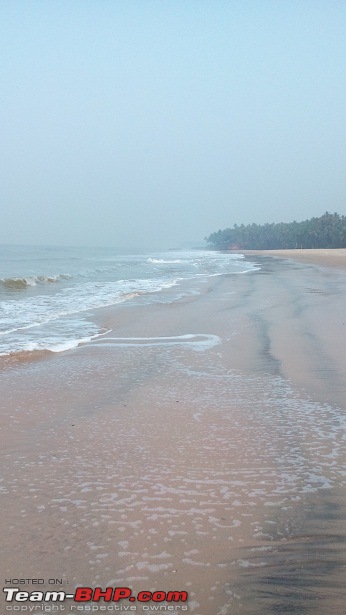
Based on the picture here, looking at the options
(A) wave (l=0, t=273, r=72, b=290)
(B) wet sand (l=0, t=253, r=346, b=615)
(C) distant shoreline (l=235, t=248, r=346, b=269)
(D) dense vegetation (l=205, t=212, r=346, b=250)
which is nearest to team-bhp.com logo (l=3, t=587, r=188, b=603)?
(B) wet sand (l=0, t=253, r=346, b=615)

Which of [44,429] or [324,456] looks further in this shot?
[44,429]

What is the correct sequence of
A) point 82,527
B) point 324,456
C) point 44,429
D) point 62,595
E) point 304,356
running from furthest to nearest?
point 304,356
point 44,429
point 324,456
point 82,527
point 62,595

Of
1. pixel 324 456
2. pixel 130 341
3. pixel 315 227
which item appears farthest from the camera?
pixel 315 227

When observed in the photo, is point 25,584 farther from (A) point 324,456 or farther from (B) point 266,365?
(B) point 266,365

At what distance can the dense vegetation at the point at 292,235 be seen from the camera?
102m

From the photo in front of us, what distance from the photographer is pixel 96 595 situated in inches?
90.4

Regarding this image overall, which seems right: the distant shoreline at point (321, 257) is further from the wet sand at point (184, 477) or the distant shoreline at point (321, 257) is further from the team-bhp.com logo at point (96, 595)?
the team-bhp.com logo at point (96, 595)

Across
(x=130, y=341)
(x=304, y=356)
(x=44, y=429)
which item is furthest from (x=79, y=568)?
(x=130, y=341)

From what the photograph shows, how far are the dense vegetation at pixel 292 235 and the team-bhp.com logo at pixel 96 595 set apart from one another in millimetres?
101549

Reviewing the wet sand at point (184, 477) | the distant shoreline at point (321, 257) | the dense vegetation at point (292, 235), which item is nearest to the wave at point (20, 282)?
the wet sand at point (184, 477)

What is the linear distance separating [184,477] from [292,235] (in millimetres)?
124527

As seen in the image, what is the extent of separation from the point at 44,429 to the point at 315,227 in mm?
110789

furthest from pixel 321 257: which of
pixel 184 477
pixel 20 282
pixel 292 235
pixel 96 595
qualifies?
pixel 292 235

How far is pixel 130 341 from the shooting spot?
884 centimetres
